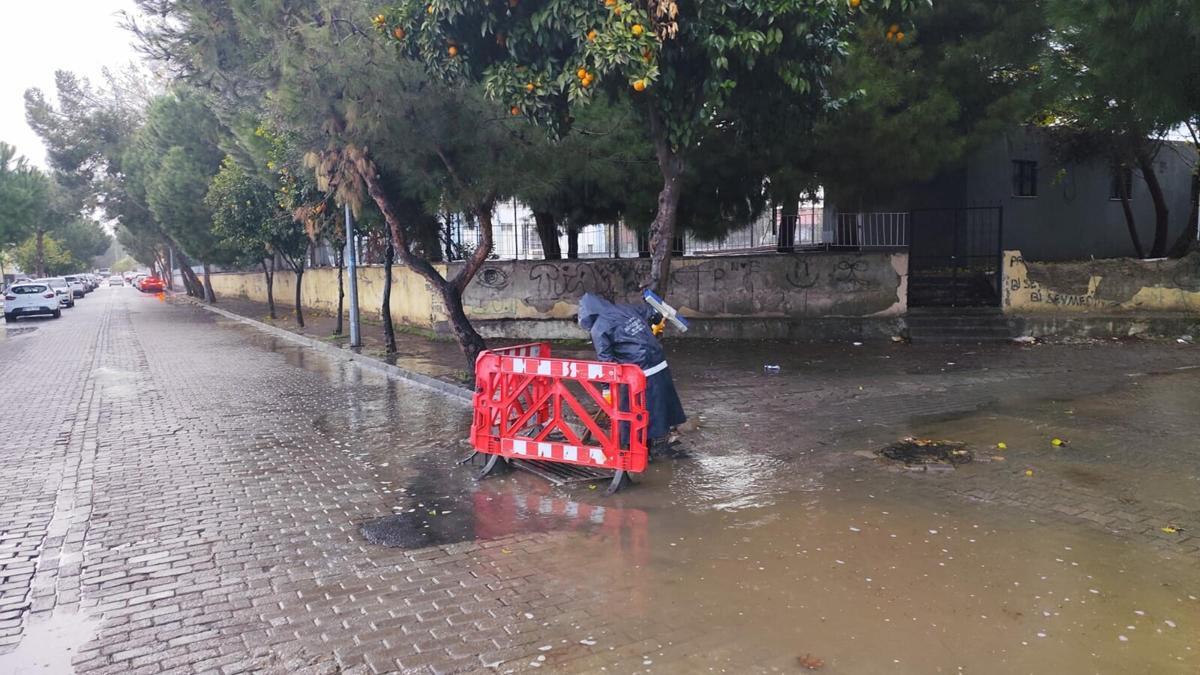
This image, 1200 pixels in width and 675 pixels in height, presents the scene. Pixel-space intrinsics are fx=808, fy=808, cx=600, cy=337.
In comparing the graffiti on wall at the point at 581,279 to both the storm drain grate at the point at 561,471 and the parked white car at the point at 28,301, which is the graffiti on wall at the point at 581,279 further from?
the parked white car at the point at 28,301

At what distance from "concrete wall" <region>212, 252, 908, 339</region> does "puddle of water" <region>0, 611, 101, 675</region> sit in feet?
41.5

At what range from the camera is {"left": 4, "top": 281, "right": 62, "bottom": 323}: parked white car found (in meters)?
31.7

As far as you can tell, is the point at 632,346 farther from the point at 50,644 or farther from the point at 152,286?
the point at 152,286

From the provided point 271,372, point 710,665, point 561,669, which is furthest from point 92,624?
point 271,372

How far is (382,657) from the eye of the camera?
401 centimetres

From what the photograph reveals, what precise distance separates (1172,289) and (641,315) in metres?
11.9

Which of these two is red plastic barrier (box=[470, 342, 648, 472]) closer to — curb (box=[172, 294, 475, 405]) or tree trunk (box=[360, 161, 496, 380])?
curb (box=[172, 294, 475, 405])

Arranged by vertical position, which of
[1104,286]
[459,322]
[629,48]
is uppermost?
[629,48]

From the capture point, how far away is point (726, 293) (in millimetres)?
16188

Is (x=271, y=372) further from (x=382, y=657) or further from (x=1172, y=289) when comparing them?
(x=1172, y=289)

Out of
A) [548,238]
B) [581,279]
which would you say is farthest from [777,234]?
[548,238]

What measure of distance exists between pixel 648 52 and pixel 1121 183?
63.5 feet

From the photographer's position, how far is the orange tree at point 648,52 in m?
7.35

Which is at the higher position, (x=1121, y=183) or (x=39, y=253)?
(x=39, y=253)
